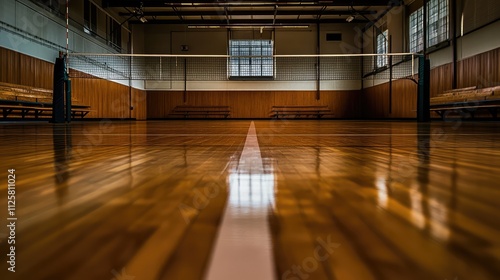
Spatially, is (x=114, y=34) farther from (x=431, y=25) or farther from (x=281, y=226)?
(x=281, y=226)

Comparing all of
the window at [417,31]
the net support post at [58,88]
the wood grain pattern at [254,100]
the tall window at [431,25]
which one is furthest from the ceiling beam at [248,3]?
the net support post at [58,88]

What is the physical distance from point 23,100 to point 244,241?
8.15 m

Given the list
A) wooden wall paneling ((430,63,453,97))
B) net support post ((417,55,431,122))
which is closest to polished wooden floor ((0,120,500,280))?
net support post ((417,55,431,122))

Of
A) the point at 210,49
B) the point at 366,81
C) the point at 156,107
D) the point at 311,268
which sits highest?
the point at 210,49

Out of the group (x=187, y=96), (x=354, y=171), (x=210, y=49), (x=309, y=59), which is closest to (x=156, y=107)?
(x=187, y=96)

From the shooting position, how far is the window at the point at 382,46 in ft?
43.2

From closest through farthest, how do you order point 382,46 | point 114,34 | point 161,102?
point 114,34, point 382,46, point 161,102

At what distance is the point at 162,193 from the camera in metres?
0.52

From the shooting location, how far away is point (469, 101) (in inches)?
303

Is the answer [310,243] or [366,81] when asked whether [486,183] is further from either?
[366,81]

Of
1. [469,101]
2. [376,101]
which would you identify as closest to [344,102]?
[376,101]

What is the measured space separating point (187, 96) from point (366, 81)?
23.3 feet

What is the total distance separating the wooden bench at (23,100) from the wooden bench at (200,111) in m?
6.95

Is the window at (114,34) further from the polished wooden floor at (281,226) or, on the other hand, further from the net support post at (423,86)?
the polished wooden floor at (281,226)
